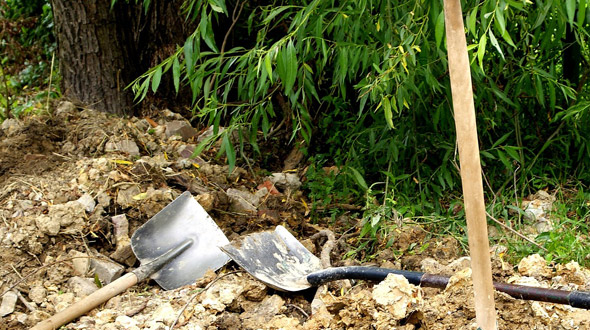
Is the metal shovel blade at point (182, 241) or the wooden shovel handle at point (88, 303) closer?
the wooden shovel handle at point (88, 303)

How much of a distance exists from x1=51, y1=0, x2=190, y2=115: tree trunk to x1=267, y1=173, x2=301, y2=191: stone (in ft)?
3.54

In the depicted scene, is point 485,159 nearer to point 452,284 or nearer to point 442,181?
point 442,181

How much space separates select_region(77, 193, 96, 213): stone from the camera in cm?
302

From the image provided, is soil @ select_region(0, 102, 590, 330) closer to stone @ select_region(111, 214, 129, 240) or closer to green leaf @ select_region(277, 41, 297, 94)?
stone @ select_region(111, 214, 129, 240)

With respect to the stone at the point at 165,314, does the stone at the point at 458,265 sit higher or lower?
higher

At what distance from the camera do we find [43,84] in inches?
193

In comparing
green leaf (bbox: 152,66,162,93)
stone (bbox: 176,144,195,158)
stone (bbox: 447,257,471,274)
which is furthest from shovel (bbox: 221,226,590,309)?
stone (bbox: 176,144,195,158)

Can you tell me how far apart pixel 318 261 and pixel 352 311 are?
0.75 m

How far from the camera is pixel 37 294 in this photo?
8.41ft

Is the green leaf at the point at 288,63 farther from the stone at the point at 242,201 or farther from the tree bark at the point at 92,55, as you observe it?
the tree bark at the point at 92,55

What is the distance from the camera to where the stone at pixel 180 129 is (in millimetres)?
3992

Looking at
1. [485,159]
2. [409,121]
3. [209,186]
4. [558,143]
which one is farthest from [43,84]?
[558,143]

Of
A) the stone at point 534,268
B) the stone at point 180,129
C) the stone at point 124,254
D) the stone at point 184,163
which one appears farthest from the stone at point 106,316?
the stone at point 180,129

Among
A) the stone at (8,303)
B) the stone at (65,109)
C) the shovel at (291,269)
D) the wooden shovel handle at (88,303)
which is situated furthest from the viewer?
the stone at (65,109)
